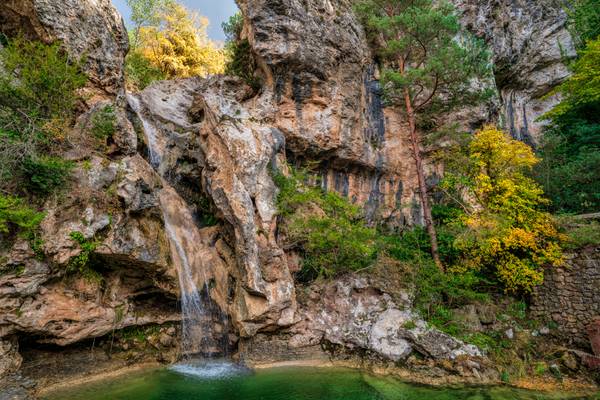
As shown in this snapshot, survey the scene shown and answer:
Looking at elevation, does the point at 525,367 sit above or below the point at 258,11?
below

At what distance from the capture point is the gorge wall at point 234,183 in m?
8.48

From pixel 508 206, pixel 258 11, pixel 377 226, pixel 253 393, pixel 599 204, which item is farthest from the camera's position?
pixel 377 226

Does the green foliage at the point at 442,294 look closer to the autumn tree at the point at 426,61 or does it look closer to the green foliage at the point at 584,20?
the autumn tree at the point at 426,61

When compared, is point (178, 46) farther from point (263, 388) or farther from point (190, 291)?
point (263, 388)

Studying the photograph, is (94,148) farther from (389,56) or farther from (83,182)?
(389,56)

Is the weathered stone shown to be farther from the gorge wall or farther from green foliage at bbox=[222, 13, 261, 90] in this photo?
green foliage at bbox=[222, 13, 261, 90]

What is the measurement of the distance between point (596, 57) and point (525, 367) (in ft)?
42.9

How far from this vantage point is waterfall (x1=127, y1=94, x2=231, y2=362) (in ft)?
32.4

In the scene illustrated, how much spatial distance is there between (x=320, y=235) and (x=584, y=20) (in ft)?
63.4

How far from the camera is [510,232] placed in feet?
35.3

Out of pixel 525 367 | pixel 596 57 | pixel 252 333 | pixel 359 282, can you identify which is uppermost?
pixel 596 57

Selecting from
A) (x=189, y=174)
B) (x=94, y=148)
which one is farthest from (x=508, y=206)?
(x=94, y=148)

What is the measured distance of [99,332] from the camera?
8.59m

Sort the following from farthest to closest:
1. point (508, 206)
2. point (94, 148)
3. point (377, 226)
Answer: point (377, 226) < point (508, 206) < point (94, 148)
